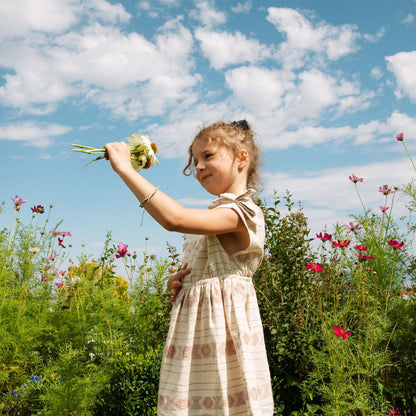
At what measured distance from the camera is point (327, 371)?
9.56 ft

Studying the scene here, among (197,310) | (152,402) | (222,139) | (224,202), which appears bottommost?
(152,402)

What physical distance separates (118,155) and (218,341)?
2.51 ft

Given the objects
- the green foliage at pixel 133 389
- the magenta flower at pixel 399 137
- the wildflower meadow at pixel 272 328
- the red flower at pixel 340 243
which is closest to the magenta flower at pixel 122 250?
the wildflower meadow at pixel 272 328

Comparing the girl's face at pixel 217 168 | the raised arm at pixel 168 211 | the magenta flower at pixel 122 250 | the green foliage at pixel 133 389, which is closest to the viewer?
the raised arm at pixel 168 211

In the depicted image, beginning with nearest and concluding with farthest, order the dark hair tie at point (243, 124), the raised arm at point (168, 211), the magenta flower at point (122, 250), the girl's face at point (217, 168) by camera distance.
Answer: the raised arm at point (168, 211) < the girl's face at point (217, 168) < the dark hair tie at point (243, 124) < the magenta flower at point (122, 250)

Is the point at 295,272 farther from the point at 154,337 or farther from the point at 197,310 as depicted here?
Answer: the point at 197,310

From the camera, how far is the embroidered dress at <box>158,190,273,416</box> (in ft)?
5.10

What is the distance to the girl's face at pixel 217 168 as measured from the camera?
1891 millimetres

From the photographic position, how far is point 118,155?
5.24ft

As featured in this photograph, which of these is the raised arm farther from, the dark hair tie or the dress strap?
the dark hair tie

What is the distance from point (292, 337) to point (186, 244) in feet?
4.65

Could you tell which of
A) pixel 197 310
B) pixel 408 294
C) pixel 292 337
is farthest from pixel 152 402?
pixel 408 294

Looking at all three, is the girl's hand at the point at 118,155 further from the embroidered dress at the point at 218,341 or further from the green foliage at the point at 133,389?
the green foliage at the point at 133,389

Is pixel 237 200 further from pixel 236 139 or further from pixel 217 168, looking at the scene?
pixel 236 139
